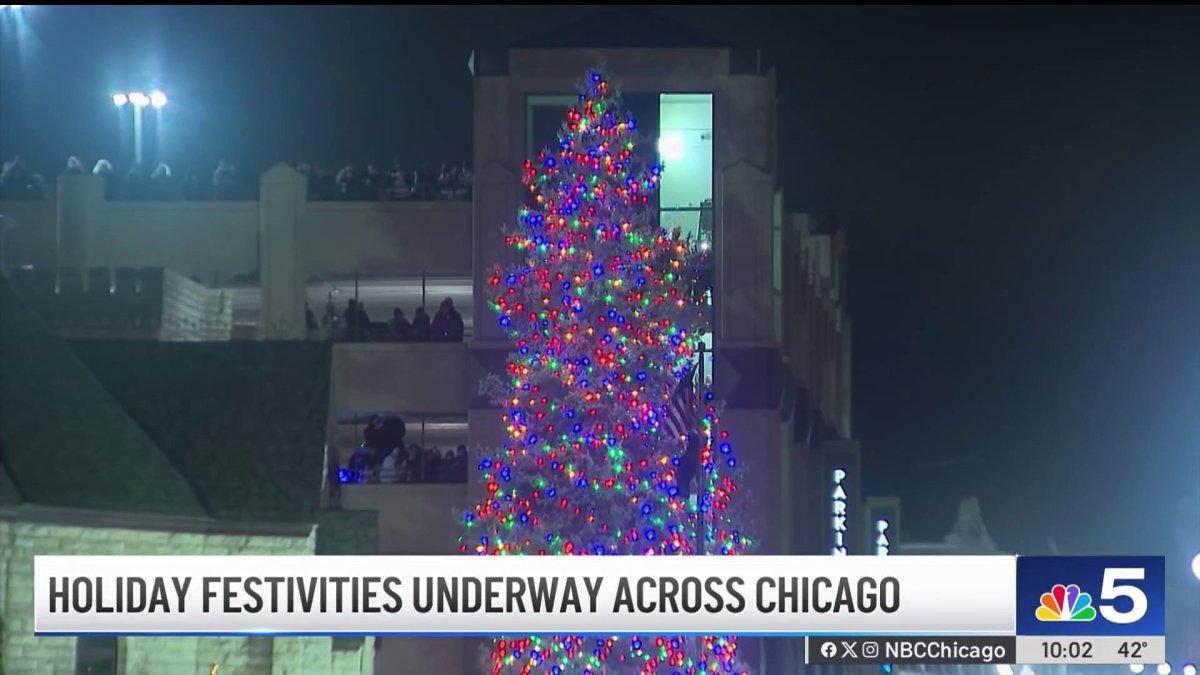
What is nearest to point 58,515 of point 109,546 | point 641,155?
point 109,546

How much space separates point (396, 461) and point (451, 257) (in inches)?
70.8

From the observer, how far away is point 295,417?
13117 mm

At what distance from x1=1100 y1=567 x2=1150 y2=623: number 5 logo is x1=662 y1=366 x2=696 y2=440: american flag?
125 inches

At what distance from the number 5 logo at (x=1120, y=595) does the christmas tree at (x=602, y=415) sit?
3029 millimetres

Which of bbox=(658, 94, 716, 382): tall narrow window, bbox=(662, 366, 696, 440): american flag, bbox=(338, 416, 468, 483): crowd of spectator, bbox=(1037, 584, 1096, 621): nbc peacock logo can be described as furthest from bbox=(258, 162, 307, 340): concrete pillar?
bbox=(1037, 584, 1096, 621): nbc peacock logo

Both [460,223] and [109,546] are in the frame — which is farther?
[460,223]

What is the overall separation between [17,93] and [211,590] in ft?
17.3

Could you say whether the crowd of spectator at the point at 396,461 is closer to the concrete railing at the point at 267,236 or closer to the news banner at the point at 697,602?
the concrete railing at the point at 267,236

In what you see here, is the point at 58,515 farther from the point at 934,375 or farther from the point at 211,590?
the point at 934,375

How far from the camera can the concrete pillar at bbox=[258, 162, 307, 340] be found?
46.7 feet

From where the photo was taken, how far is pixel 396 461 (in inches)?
551

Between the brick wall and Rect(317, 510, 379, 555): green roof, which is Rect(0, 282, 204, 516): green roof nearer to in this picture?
the brick wall

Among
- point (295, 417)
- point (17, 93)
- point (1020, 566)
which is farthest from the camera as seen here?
point (17, 93)

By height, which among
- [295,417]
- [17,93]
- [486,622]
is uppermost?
[17,93]
